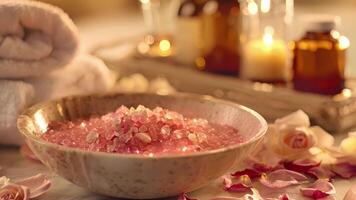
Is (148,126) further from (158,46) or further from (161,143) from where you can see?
(158,46)

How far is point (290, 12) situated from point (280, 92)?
7.5 inches

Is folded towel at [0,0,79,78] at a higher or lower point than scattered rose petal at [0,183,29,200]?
higher

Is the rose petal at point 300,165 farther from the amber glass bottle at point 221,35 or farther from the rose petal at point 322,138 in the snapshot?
the amber glass bottle at point 221,35

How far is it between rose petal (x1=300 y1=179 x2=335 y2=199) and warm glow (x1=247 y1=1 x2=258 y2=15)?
1.30ft

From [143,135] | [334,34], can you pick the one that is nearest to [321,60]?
[334,34]

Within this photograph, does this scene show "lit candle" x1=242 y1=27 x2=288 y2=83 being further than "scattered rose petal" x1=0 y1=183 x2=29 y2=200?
Yes

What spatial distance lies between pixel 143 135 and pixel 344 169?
221 millimetres

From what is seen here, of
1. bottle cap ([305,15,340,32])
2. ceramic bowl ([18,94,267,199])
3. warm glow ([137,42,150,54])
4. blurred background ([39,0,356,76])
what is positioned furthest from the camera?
blurred background ([39,0,356,76])

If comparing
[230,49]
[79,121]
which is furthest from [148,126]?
[230,49]

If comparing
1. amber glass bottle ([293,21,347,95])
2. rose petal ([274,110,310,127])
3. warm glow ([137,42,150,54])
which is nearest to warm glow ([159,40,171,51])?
warm glow ([137,42,150,54])

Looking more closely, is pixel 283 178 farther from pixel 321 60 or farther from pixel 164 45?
pixel 164 45

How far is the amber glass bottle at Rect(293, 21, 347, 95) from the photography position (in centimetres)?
A: 88

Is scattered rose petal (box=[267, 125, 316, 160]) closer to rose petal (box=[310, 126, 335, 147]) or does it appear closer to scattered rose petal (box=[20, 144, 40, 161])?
rose petal (box=[310, 126, 335, 147])

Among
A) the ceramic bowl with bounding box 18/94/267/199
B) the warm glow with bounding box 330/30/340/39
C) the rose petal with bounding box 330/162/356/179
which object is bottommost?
the rose petal with bounding box 330/162/356/179
